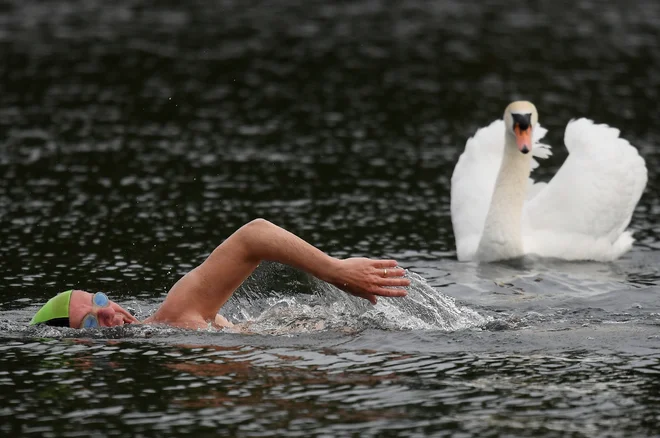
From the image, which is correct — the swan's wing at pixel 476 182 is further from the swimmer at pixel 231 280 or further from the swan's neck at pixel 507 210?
the swimmer at pixel 231 280

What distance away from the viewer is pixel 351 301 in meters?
11.0

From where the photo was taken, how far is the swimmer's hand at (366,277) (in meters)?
9.59

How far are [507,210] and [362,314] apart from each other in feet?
12.7

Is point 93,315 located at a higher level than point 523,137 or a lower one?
lower

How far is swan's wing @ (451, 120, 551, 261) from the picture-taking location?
585 inches

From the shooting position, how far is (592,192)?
1441 cm

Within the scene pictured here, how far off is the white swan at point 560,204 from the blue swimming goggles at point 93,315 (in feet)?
16.9

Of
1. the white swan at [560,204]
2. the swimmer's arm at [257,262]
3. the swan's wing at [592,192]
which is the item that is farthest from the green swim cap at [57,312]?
the swan's wing at [592,192]

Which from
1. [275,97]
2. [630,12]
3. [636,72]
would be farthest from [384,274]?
[630,12]

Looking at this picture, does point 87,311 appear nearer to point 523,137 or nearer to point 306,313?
point 306,313

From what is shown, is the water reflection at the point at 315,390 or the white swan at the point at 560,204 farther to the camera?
the white swan at the point at 560,204

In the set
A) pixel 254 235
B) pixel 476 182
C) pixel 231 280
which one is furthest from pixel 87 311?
pixel 476 182

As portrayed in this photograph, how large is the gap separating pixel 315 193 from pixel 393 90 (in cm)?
719

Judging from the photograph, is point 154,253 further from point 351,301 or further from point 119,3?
point 119,3
